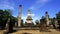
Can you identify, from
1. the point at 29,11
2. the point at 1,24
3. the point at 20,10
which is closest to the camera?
the point at 29,11

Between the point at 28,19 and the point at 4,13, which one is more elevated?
the point at 4,13

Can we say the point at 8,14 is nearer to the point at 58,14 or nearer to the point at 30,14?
the point at 58,14

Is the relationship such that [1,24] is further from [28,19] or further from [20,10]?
[28,19]

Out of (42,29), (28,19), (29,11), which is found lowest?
(42,29)

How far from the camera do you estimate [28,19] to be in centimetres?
2927

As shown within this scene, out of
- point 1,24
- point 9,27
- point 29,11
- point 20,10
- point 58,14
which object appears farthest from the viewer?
point 58,14

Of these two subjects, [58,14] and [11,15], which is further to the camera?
[58,14]

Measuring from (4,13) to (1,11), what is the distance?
83.0 inches

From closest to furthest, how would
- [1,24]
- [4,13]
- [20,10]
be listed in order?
[20,10], [1,24], [4,13]

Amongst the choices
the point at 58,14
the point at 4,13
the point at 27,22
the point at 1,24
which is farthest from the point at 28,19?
the point at 58,14

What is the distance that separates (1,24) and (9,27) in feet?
129

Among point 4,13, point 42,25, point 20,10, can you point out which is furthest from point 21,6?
point 4,13

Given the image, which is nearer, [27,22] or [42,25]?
[42,25]

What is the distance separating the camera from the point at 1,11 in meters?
65.6
